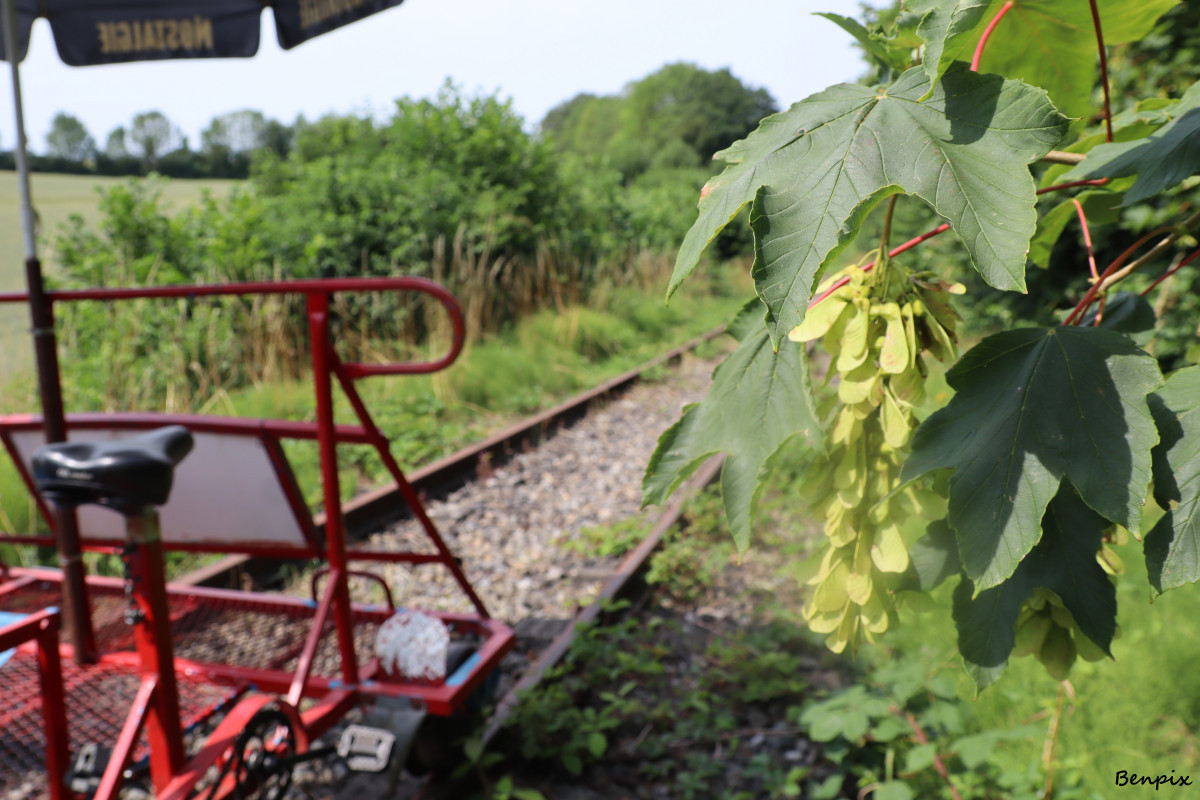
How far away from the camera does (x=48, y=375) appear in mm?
2529

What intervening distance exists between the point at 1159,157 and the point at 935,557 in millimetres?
490

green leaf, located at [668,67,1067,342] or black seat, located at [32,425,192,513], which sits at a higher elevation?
green leaf, located at [668,67,1067,342]

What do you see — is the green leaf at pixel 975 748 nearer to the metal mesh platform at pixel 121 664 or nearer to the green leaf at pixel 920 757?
the green leaf at pixel 920 757

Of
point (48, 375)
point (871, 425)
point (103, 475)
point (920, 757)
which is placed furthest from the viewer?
point (48, 375)

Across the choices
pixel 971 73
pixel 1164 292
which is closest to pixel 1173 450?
pixel 971 73

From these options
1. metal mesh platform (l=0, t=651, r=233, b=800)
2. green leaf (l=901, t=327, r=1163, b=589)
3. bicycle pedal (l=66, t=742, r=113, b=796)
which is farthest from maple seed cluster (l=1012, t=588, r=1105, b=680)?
metal mesh platform (l=0, t=651, r=233, b=800)

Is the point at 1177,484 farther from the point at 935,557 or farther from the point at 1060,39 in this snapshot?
the point at 1060,39

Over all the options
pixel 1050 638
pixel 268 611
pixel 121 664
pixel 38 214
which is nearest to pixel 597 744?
pixel 268 611

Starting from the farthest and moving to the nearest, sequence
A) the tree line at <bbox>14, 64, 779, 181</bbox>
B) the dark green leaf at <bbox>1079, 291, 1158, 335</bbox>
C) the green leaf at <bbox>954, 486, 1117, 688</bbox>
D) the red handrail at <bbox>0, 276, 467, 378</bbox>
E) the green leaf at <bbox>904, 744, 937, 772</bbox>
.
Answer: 1. the tree line at <bbox>14, 64, 779, 181</bbox>
2. the red handrail at <bbox>0, 276, 467, 378</bbox>
3. the green leaf at <bbox>904, 744, 937, 772</bbox>
4. the dark green leaf at <bbox>1079, 291, 1158, 335</bbox>
5. the green leaf at <bbox>954, 486, 1117, 688</bbox>

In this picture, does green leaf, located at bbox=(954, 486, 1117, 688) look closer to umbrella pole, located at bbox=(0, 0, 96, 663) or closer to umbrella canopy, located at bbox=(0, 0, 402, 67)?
umbrella pole, located at bbox=(0, 0, 96, 663)

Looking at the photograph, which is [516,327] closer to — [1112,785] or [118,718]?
[118,718]

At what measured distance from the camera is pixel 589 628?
3287 millimetres

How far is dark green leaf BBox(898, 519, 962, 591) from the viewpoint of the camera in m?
0.86

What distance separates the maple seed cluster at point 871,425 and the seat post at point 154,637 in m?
1.72
